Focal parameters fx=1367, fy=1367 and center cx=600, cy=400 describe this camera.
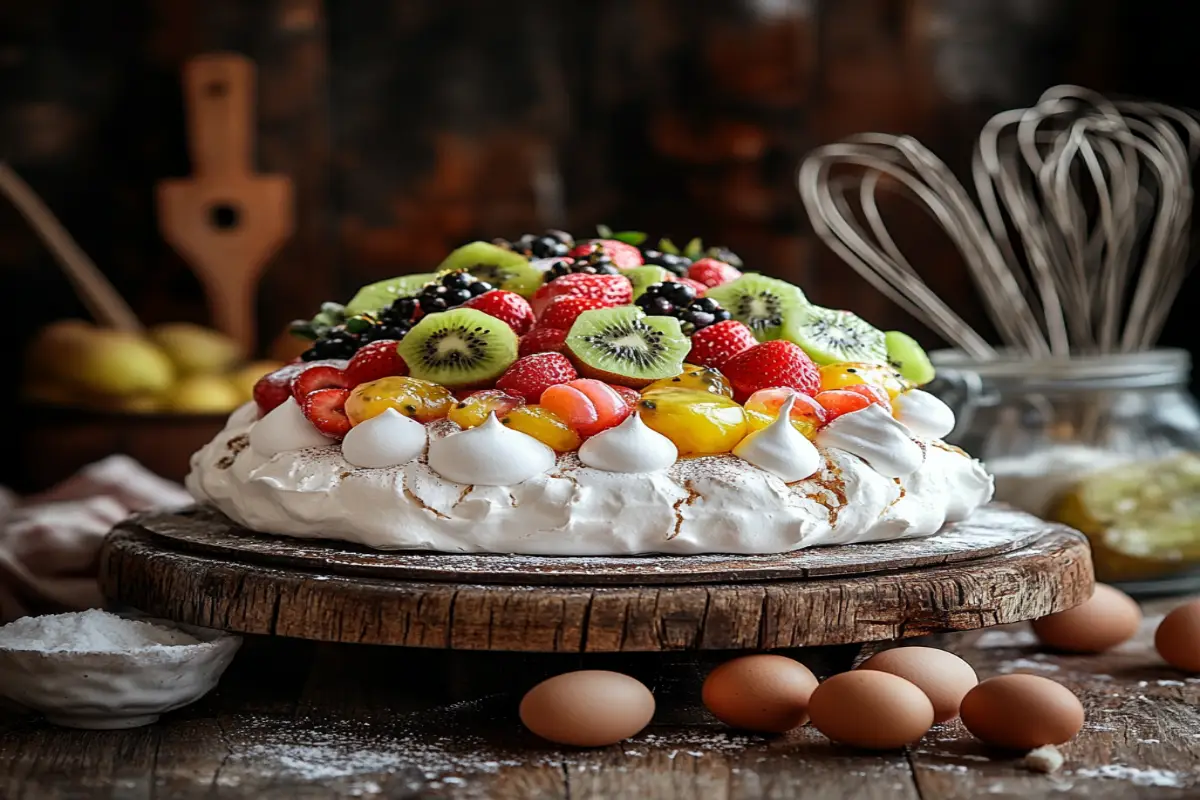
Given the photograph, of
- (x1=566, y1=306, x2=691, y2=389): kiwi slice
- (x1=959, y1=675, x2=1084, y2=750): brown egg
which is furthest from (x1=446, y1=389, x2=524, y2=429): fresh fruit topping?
(x1=959, y1=675, x2=1084, y2=750): brown egg

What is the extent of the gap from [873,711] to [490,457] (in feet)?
1.93

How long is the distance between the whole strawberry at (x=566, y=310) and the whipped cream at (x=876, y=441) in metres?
0.41

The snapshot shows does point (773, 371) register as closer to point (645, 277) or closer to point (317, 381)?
point (645, 277)

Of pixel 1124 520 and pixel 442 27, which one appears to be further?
pixel 442 27

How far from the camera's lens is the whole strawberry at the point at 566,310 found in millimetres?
2074

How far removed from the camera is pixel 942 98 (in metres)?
4.51

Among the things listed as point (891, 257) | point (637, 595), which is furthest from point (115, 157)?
point (637, 595)

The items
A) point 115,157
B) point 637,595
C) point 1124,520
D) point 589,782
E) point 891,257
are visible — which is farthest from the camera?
point 115,157

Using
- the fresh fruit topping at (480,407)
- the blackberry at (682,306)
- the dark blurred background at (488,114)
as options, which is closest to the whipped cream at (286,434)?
the fresh fruit topping at (480,407)

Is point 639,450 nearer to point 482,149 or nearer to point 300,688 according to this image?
point 300,688

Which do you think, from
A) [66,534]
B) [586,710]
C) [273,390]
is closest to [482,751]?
[586,710]

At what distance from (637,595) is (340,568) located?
0.39 meters

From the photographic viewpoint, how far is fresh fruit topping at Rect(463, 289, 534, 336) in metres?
2.13

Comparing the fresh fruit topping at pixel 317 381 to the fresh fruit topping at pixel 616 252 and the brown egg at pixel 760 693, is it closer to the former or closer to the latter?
the fresh fruit topping at pixel 616 252
